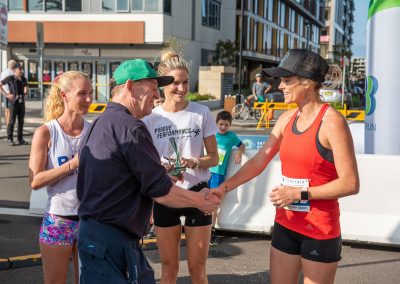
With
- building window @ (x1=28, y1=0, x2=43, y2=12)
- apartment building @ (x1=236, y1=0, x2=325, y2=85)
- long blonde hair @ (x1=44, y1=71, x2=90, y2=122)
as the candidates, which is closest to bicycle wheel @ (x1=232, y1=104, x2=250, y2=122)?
building window @ (x1=28, y1=0, x2=43, y2=12)

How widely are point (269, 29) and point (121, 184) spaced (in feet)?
171

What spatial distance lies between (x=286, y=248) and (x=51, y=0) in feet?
96.7

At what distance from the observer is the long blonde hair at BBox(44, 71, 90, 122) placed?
10.8ft

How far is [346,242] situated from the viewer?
5.86m

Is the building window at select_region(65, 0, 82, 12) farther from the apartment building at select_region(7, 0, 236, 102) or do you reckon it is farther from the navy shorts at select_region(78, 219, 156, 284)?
the navy shorts at select_region(78, 219, 156, 284)

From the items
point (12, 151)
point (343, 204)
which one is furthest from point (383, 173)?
point (12, 151)

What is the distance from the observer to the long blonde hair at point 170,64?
367 centimetres

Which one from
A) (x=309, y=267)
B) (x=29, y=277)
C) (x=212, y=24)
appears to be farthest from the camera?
(x=212, y=24)

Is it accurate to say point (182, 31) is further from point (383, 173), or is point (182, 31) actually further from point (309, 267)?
point (309, 267)

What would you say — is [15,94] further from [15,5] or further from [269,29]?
[269,29]

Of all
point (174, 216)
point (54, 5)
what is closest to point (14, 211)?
point (174, 216)

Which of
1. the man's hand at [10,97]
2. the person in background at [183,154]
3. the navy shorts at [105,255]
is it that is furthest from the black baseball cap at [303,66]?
the man's hand at [10,97]

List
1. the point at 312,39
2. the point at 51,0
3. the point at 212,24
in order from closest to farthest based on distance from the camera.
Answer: the point at 51,0 → the point at 212,24 → the point at 312,39

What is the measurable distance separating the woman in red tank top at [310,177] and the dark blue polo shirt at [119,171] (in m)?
0.88
